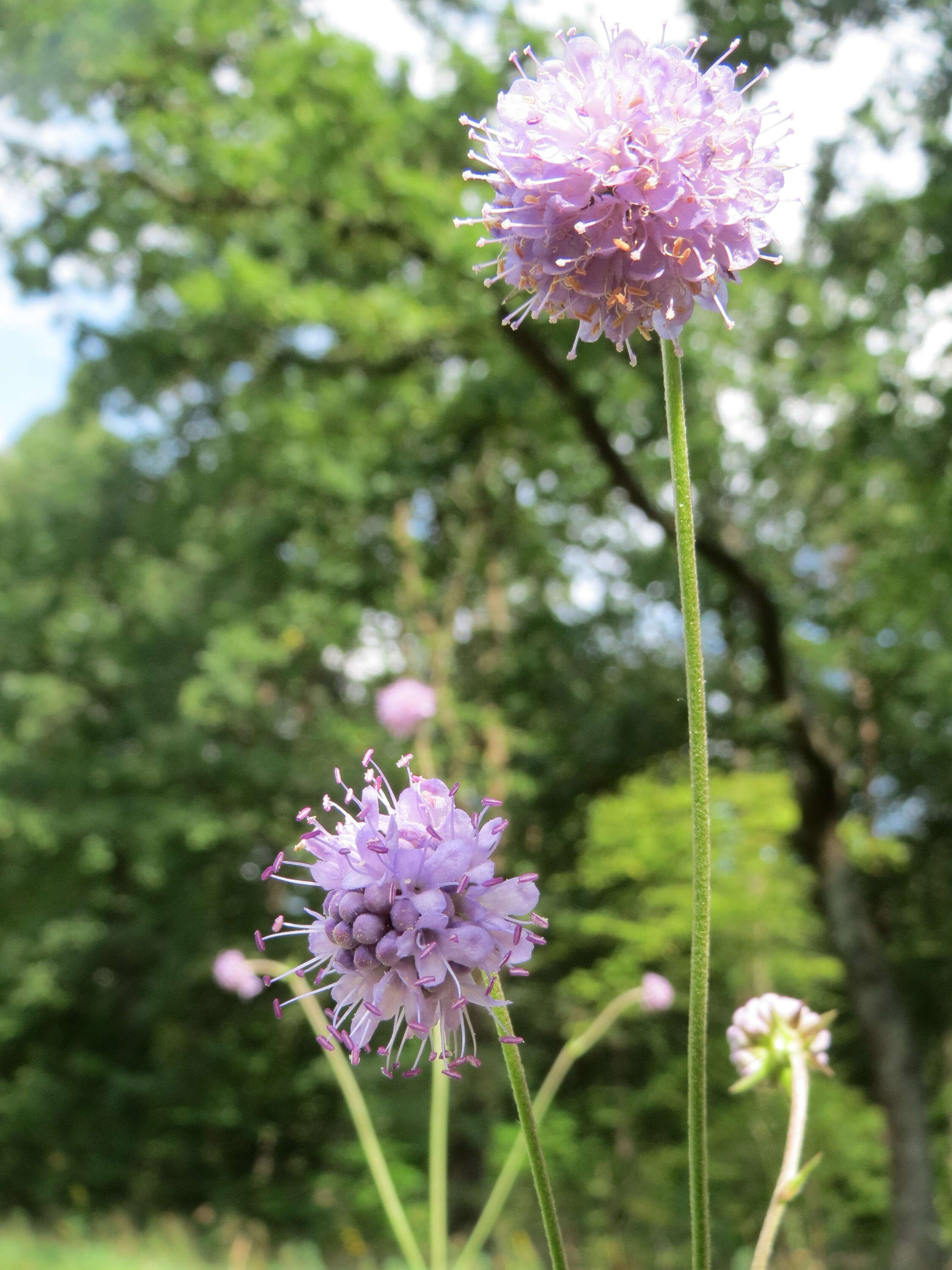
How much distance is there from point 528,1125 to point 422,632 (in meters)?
11.8

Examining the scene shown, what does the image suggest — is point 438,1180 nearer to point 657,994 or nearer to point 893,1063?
point 657,994

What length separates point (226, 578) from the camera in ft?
51.1

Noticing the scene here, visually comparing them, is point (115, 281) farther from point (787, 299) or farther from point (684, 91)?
point (684, 91)

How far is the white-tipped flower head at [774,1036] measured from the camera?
4.54ft

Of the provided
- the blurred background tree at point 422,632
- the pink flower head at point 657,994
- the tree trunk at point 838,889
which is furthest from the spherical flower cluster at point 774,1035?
the tree trunk at point 838,889

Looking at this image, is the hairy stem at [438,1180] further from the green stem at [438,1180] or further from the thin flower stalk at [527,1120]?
the thin flower stalk at [527,1120]

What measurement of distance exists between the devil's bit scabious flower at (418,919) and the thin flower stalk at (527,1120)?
0.02 m

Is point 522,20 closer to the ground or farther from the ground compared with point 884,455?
farther from the ground

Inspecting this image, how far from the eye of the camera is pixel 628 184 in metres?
1.09

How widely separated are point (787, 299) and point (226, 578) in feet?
28.0

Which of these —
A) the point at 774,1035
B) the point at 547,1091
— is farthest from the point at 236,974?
the point at 774,1035

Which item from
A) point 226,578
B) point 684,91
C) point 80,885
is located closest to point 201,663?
point 226,578

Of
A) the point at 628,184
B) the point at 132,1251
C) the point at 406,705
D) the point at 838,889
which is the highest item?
the point at 838,889

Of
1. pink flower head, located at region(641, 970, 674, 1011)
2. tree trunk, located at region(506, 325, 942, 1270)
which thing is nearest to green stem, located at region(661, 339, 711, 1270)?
pink flower head, located at region(641, 970, 674, 1011)
